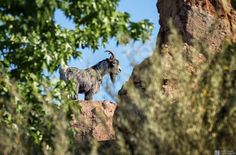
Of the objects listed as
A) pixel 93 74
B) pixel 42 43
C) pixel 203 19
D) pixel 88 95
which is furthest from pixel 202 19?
pixel 88 95

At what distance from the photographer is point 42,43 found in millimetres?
9711

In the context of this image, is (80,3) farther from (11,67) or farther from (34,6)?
(11,67)

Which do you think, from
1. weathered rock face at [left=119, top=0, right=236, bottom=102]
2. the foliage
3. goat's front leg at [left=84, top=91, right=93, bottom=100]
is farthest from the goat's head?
the foliage

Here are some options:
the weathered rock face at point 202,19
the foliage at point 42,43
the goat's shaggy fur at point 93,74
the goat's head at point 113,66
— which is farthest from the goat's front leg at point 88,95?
the foliage at point 42,43

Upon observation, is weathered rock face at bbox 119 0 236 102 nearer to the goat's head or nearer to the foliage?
the foliage

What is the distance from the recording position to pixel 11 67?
10156mm

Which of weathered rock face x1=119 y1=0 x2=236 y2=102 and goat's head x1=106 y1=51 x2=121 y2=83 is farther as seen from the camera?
goat's head x1=106 y1=51 x2=121 y2=83

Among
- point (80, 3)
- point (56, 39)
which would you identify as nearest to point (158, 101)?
point (80, 3)

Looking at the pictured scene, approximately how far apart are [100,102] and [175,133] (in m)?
13.6

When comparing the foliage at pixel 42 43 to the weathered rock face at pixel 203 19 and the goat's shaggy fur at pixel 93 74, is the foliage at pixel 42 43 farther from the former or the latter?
the goat's shaggy fur at pixel 93 74

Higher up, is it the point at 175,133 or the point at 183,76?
the point at 183,76

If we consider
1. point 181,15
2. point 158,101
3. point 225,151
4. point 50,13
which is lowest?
point 225,151

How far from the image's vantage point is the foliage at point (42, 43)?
8.40 metres

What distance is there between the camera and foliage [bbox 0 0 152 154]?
8.40m
